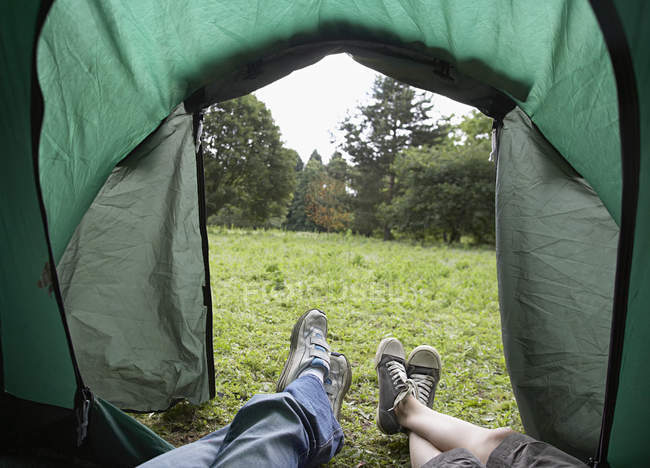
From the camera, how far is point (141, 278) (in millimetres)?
1464

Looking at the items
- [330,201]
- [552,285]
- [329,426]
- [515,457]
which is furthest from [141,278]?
[330,201]

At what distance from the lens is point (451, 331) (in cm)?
284

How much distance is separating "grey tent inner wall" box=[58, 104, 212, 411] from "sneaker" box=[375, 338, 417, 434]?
789 mm

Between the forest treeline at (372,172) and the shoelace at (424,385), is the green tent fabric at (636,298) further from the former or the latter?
the forest treeline at (372,172)

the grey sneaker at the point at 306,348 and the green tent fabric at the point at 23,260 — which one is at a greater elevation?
the green tent fabric at the point at 23,260

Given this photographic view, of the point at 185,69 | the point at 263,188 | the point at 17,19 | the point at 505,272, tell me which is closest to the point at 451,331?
the point at 505,272

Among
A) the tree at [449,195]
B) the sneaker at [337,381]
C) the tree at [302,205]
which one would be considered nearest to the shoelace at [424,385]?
the sneaker at [337,381]

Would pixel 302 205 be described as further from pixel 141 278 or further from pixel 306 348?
pixel 141 278

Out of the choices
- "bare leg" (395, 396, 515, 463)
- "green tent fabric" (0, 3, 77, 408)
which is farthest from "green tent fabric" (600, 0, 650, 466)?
"green tent fabric" (0, 3, 77, 408)

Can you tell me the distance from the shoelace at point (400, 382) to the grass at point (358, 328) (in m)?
0.17

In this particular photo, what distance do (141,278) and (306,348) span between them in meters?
0.74

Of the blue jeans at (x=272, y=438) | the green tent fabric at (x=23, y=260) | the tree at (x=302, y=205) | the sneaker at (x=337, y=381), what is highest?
the tree at (x=302, y=205)

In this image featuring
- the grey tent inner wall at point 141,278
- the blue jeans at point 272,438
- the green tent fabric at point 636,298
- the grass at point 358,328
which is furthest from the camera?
the grass at point 358,328

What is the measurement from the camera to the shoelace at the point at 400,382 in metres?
1.54
